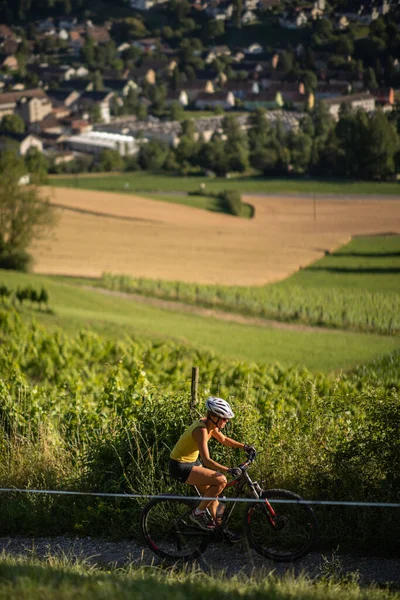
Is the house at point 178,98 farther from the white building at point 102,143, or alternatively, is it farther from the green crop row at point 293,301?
the green crop row at point 293,301

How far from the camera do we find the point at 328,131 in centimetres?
3181

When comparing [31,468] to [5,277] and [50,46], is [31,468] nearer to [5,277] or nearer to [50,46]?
[5,277]

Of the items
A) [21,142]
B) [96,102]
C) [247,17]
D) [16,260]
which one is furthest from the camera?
[96,102]

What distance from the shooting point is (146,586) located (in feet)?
17.7

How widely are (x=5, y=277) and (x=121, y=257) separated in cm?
830

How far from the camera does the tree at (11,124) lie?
71.3 metres

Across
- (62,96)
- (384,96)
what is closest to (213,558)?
(384,96)

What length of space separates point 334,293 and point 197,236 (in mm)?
15603

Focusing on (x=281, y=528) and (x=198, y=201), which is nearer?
(x=281, y=528)

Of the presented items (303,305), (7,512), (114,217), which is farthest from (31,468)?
(114,217)

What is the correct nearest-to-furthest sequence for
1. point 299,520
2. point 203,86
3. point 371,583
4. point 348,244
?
point 371,583
point 299,520
point 348,244
point 203,86

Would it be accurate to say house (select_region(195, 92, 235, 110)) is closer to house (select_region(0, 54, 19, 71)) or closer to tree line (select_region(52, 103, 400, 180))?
tree line (select_region(52, 103, 400, 180))

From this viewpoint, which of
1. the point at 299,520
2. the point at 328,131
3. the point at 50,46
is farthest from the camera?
the point at 50,46

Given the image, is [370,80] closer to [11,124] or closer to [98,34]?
[11,124]
